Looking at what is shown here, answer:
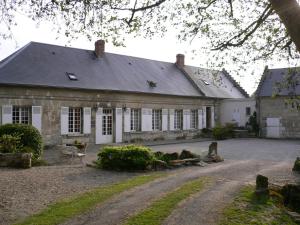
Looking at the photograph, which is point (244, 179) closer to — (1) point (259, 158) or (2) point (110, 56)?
(1) point (259, 158)

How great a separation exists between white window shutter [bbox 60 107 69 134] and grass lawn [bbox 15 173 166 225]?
10190 mm

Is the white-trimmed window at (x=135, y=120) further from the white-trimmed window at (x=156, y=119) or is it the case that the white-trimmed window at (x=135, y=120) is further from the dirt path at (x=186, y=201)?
the dirt path at (x=186, y=201)

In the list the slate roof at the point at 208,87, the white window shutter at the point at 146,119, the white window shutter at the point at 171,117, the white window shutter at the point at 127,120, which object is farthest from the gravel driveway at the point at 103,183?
the slate roof at the point at 208,87

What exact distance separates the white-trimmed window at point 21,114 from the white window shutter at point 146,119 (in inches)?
301

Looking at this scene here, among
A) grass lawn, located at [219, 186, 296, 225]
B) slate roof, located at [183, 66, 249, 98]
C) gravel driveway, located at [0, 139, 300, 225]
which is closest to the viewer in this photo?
grass lawn, located at [219, 186, 296, 225]

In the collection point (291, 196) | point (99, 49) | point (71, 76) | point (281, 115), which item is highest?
point (99, 49)

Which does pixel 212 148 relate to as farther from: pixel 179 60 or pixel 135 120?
A: pixel 179 60

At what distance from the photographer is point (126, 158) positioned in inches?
455

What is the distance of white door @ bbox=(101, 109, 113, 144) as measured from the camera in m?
21.2

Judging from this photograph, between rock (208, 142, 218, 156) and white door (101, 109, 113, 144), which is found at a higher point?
white door (101, 109, 113, 144)

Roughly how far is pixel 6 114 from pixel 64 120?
10.0 feet

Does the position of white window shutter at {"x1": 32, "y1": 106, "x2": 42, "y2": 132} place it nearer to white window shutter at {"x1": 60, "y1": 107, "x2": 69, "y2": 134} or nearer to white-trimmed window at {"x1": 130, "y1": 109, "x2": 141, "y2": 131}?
white window shutter at {"x1": 60, "y1": 107, "x2": 69, "y2": 134}

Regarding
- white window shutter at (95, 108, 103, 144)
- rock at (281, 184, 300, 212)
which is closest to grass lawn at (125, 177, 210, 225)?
rock at (281, 184, 300, 212)

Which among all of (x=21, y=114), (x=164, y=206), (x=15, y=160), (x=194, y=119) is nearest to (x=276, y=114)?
(x=194, y=119)
